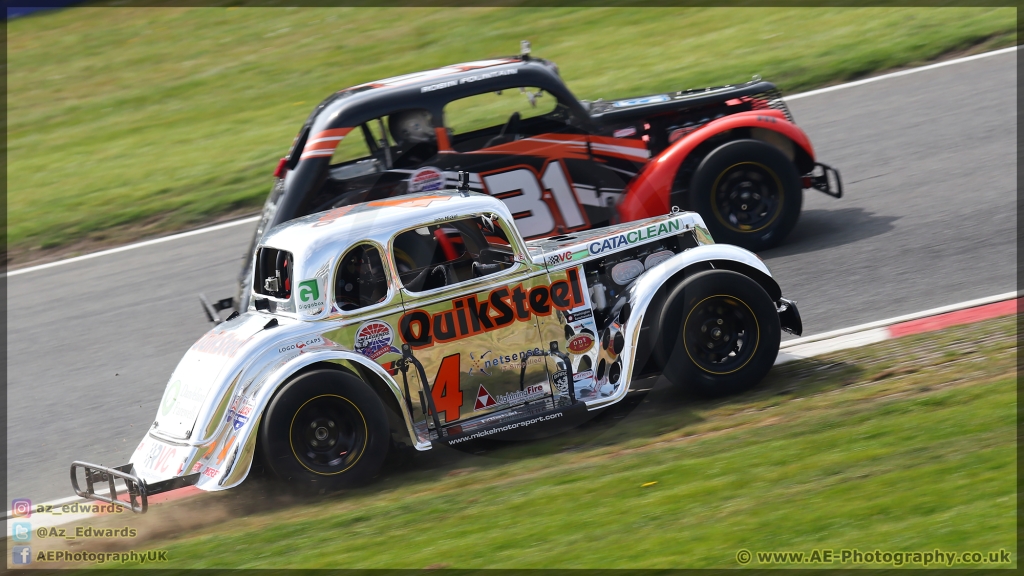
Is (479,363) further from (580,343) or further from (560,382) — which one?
(580,343)

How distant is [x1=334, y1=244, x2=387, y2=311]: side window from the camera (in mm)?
7254

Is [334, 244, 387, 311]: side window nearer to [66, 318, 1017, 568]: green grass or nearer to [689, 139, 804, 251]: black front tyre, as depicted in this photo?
[66, 318, 1017, 568]: green grass

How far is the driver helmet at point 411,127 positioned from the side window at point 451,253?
2408 millimetres

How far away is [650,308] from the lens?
24.8 ft

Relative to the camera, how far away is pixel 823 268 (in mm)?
10172

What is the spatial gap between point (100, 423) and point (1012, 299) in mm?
7501

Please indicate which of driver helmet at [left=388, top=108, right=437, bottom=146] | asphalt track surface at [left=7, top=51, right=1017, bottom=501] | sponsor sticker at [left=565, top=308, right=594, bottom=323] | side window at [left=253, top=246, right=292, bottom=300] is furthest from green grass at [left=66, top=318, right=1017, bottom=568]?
driver helmet at [left=388, top=108, right=437, bottom=146]

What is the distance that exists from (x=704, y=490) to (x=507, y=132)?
5.09 m

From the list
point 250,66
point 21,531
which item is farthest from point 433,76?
point 250,66

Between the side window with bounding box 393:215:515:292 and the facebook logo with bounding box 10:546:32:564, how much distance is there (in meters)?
2.89

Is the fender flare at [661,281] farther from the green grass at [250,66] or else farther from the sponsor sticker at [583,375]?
the green grass at [250,66]

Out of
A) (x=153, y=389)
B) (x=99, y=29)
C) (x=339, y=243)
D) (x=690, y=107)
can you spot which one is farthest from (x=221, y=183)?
(x=99, y=29)

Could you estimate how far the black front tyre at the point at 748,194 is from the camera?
33.4 feet

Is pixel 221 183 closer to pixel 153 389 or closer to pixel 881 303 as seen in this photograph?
pixel 153 389
